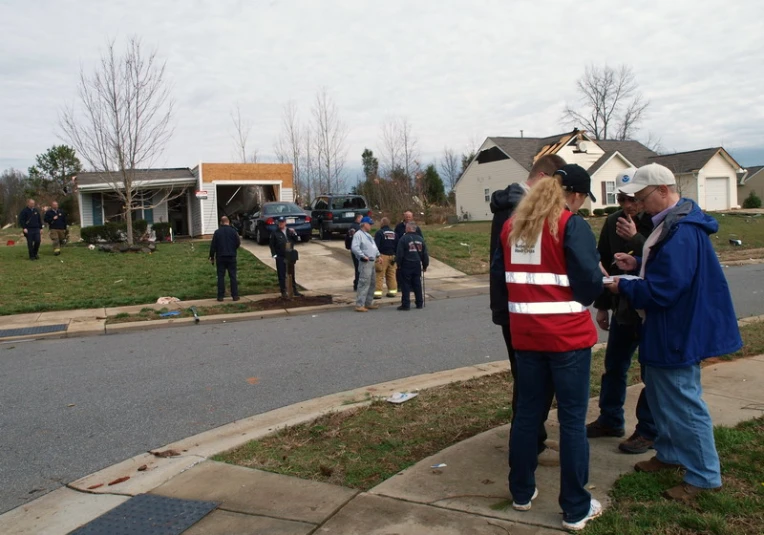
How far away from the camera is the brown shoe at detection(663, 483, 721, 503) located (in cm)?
359

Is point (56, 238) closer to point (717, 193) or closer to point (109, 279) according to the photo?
point (109, 279)

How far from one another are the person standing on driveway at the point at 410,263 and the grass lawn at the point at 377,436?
636 centimetres

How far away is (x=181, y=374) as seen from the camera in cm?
761

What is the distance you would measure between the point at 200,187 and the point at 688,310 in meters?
26.3

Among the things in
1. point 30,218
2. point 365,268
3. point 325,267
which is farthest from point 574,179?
point 30,218

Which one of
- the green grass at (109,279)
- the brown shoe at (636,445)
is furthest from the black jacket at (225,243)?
the brown shoe at (636,445)

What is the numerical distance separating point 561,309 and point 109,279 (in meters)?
15.1

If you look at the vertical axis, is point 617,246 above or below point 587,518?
above

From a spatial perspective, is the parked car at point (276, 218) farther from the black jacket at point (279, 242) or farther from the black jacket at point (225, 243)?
the black jacket at point (225, 243)

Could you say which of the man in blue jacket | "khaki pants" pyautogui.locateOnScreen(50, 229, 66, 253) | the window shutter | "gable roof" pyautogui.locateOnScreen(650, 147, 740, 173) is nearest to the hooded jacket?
the man in blue jacket

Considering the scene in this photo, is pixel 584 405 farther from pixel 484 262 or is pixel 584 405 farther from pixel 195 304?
pixel 484 262

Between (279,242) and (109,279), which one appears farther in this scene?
(109,279)

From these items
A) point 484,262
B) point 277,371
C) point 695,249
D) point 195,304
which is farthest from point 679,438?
point 484,262

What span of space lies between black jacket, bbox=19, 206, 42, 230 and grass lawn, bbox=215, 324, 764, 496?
53.3 feet
